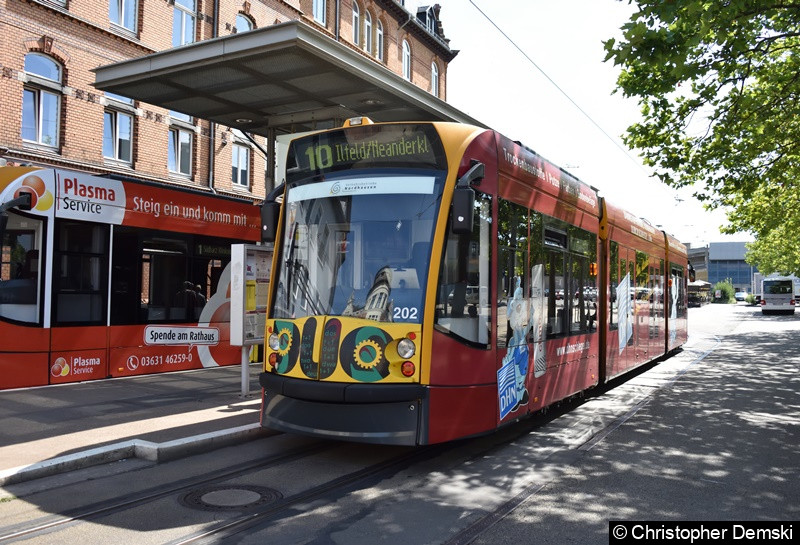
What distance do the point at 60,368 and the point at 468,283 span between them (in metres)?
7.38

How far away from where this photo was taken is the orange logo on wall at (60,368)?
10.4 m

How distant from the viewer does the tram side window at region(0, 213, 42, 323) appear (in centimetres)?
993

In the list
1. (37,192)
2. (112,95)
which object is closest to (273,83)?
(37,192)

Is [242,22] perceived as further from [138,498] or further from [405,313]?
[138,498]

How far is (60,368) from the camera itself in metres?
10.5

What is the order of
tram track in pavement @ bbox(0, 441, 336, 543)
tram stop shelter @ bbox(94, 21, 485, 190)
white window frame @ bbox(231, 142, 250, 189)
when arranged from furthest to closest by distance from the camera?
white window frame @ bbox(231, 142, 250, 189)
tram stop shelter @ bbox(94, 21, 485, 190)
tram track in pavement @ bbox(0, 441, 336, 543)

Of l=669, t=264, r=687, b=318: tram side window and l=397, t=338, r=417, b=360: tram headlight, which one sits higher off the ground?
l=669, t=264, r=687, b=318: tram side window

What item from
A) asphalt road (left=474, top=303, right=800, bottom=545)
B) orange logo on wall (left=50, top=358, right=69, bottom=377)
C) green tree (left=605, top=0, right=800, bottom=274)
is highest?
green tree (left=605, top=0, right=800, bottom=274)

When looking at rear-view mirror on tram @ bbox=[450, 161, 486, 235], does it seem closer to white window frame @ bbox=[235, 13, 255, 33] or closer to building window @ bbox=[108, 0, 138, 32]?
building window @ bbox=[108, 0, 138, 32]

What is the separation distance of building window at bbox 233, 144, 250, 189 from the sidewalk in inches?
529

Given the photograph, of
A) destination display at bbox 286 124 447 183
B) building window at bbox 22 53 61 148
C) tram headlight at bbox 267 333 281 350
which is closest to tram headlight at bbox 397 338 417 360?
tram headlight at bbox 267 333 281 350

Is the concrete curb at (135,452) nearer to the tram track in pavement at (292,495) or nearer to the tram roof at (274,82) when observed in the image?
the tram track in pavement at (292,495)

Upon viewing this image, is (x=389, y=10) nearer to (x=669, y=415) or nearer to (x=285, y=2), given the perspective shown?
(x=285, y=2)

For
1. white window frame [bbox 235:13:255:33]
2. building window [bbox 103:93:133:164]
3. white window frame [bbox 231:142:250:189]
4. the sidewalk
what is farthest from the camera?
white window frame [bbox 231:142:250:189]
